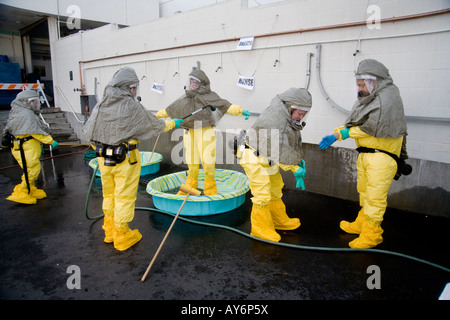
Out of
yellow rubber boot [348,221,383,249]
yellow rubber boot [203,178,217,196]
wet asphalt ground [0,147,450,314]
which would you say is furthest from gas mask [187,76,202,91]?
yellow rubber boot [348,221,383,249]

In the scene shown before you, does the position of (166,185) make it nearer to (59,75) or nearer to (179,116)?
(179,116)

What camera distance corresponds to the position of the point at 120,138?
308cm

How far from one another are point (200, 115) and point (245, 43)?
1929 mm

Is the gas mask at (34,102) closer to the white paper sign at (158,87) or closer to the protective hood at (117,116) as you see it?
the protective hood at (117,116)

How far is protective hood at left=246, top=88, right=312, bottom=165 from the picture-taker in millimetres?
3131

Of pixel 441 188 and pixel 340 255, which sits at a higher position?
pixel 441 188

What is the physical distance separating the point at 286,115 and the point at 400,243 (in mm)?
1959

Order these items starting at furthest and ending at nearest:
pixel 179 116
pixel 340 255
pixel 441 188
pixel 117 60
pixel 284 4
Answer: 1. pixel 117 60
2. pixel 284 4
3. pixel 179 116
4. pixel 441 188
5. pixel 340 255

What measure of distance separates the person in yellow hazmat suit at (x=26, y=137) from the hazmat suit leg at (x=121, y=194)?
83.3 inches

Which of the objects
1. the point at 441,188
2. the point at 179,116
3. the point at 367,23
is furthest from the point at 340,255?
the point at 367,23

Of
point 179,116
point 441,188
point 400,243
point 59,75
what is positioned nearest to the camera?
point 400,243

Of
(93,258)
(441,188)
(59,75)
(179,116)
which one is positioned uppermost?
(59,75)

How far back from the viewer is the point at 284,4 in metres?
4.96

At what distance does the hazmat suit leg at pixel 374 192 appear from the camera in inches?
123
